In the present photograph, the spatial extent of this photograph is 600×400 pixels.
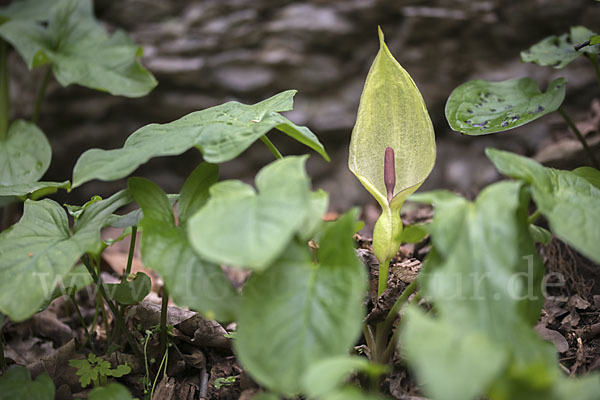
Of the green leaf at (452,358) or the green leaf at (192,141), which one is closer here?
the green leaf at (452,358)

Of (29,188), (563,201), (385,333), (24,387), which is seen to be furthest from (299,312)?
(29,188)

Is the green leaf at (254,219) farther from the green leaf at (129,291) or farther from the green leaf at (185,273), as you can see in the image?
the green leaf at (129,291)

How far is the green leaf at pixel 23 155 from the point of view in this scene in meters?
1.43

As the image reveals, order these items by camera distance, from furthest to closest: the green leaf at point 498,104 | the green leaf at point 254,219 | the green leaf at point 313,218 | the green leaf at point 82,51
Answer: the green leaf at point 82,51 < the green leaf at point 498,104 < the green leaf at point 313,218 < the green leaf at point 254,219

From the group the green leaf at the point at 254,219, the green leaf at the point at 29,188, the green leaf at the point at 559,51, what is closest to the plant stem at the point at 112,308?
the green leaf at the point at 29,188

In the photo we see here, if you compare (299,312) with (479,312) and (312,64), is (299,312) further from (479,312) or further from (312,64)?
(312,64)

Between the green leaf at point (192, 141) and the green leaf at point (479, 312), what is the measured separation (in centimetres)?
27

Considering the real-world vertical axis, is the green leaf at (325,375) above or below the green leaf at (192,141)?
below

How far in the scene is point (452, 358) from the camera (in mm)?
552

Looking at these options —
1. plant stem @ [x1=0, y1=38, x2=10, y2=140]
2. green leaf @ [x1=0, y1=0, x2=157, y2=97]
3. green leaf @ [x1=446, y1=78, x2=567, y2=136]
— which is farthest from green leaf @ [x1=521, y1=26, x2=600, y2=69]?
plant stem @ [x1=0, y1=38, x2=10, y2=140]

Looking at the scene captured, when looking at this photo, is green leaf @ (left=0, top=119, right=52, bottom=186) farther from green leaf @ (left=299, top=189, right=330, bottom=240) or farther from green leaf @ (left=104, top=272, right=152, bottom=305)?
green leaf @ (left=299, top=189, right=330, bottom=240)

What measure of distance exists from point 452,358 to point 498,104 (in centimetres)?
93

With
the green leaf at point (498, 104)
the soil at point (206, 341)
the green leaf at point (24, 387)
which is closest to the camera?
the green leaf at point (24, 387)

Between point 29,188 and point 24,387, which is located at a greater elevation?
point 29,188
